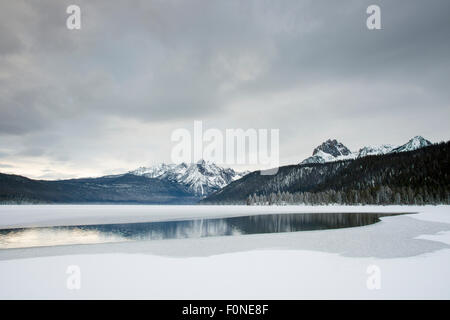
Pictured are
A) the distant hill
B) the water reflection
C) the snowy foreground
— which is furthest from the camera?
the distant hill

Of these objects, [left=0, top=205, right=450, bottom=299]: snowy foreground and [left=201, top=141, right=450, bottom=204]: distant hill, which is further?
[left=201, top=141, right=450, bottom=204]: distant hill

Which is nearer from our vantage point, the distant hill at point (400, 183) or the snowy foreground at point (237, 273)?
the snowy foreground at point (237, 273)

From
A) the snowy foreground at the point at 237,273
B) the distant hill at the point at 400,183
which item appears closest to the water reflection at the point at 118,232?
the snowy foreground at the point at 237,273

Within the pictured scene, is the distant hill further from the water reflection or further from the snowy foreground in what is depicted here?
the snowy foreground

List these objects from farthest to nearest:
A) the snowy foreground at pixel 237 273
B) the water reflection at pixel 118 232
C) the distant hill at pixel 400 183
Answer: the distant hill at pixel 400 183, the water reflection at pixel 118 232, the snowy foreground at pixel 237 273

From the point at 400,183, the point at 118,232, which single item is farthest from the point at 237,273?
the point at 400,183

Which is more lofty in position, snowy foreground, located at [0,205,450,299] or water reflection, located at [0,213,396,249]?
snowy foreground, located at [0,205,450,299]

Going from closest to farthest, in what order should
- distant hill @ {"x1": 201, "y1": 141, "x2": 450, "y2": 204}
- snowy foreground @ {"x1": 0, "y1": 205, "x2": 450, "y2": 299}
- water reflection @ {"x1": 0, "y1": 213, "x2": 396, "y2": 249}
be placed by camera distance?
snowy foreground @ {"x1": 0, "y1": 205, "x2": 450, "y2": 299} < water reflection @ {"x1": 0, "y1": 213, "x2": 396, "y2": 249} < distant hill @ {"x1": 201, "y1": 141, "x2": 450, "y2": 204}

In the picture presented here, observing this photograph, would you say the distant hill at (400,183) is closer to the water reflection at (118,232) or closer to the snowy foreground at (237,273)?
the water reflection at (118,232)

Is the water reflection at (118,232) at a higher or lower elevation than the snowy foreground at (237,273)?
lower

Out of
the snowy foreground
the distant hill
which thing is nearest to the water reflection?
the snowy foreground
